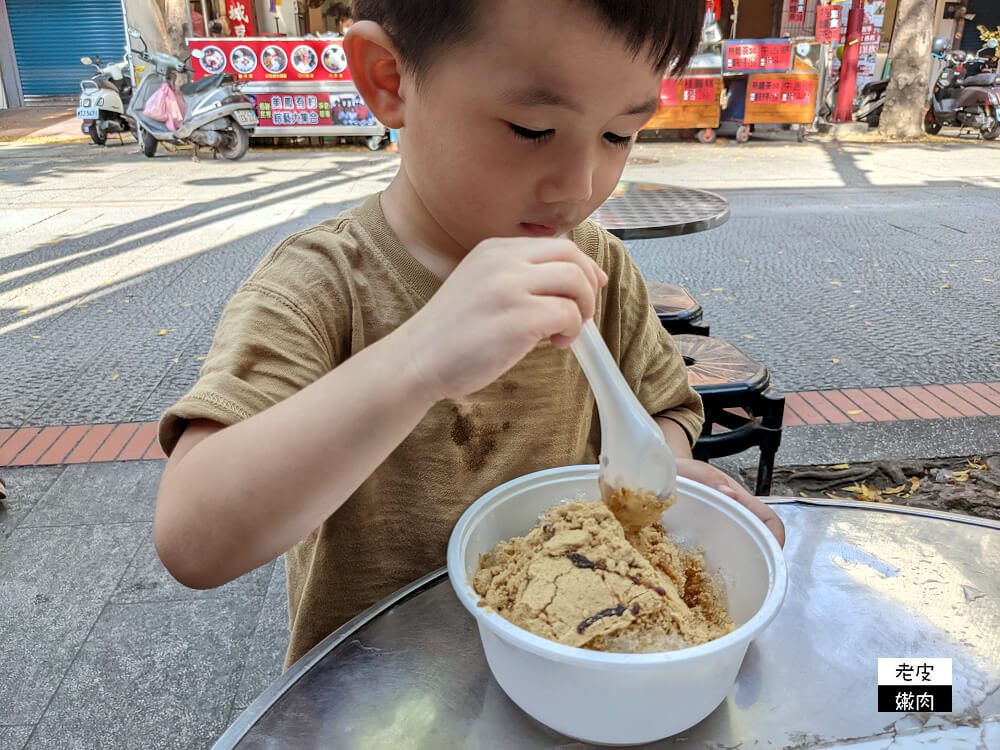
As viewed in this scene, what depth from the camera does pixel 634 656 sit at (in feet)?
2.17

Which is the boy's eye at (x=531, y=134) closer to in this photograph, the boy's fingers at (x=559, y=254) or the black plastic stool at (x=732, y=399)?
the boy's fingers at (x=559, y=254)

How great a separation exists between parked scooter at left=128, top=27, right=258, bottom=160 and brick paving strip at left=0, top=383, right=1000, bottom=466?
7.09 m

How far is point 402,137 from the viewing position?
3.20 feet

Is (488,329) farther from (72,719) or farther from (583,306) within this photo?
(72,719)

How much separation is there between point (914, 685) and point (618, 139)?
723 millimetres

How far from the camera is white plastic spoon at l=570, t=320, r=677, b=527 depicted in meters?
0.88

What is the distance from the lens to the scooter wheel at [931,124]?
11.7m

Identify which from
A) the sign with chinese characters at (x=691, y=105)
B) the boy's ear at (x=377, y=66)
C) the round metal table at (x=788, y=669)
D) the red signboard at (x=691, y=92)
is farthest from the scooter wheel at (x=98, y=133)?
the round metal table at (x=788, y=669)

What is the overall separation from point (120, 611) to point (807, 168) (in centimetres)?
889

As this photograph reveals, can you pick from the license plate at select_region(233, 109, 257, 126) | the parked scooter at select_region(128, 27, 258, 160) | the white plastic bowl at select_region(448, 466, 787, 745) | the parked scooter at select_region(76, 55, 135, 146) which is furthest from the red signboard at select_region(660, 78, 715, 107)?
the white plastic bowl at select_region(448, 466, 787, 745)

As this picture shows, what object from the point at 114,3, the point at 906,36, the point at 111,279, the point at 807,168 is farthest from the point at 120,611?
the point at 114,3

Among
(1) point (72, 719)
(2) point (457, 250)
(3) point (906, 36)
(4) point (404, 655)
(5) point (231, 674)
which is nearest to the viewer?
(4) point (404, 655)

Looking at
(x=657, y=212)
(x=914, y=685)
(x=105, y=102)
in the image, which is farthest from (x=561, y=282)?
(x=105, y=102)

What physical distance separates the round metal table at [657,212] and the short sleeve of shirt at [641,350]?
957mm
